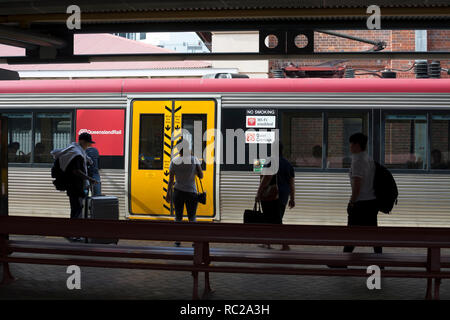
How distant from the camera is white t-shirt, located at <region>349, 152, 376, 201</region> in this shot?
8.25 meters

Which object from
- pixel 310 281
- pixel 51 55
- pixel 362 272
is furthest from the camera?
pixel 51 55

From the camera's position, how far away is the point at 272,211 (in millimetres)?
9508

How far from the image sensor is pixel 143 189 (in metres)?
13.1

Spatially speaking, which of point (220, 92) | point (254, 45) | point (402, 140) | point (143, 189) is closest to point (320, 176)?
point (402, 140)

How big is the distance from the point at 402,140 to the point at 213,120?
3.48 meters

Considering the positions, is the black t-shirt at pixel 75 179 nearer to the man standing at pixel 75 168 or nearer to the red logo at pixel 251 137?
the man standing at pixel 75 168

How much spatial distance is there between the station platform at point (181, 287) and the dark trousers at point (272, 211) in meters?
1.15

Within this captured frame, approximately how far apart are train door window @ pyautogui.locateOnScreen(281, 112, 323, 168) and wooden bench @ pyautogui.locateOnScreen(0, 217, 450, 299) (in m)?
5.28

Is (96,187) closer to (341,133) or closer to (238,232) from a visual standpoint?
(341,133)

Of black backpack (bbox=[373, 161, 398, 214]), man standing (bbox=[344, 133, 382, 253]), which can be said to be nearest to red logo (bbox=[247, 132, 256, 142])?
man standing (bbox=[344, 133, 382, 253])

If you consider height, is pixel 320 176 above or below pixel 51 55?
below

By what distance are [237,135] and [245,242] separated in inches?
243
